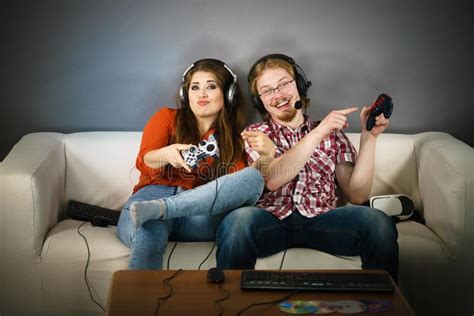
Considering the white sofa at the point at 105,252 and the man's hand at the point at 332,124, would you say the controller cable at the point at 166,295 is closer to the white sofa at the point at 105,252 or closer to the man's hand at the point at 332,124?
the white sofa at the point at 105,252

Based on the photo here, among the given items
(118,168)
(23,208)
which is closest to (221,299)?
(23,208)

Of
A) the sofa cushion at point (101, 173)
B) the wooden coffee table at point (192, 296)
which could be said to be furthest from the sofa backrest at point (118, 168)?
the wooden coffee table at point (192, 296)

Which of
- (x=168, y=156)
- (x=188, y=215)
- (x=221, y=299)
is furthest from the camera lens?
(x=168, y=156)

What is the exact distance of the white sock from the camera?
1.91m

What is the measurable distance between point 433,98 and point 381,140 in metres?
0.34

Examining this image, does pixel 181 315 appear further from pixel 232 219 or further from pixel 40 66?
pixel 40 66

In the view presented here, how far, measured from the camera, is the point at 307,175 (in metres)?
2.25

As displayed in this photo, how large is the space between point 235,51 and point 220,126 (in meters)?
0.41

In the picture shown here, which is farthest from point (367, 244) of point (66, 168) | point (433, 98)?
point (66, 168)

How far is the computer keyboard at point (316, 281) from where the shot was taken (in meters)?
1.56

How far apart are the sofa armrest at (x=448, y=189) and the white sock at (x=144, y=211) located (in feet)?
3.08

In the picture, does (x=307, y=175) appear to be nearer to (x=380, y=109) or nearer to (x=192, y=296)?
(x=380, y=109)

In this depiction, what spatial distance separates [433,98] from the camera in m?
2.64

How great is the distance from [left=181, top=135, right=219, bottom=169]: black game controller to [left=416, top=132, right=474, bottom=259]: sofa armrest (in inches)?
30.4
